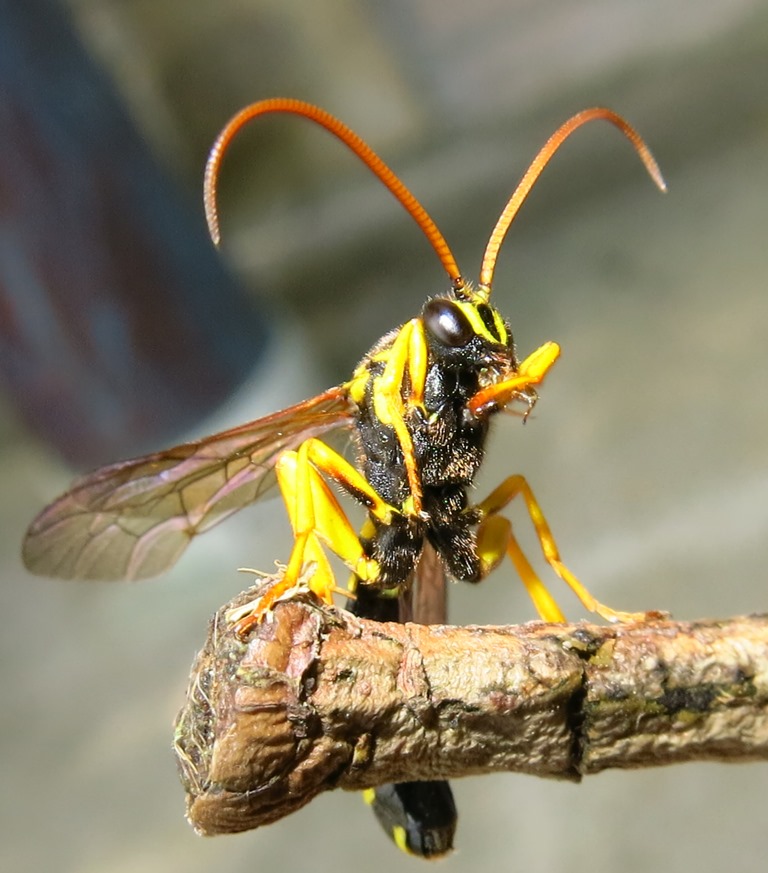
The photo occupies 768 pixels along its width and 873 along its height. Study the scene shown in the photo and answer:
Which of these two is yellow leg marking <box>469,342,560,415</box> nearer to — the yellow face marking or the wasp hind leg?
the yellow face marking

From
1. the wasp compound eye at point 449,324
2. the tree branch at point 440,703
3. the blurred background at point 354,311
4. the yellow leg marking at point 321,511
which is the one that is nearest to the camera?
the tree branch at point 440,703

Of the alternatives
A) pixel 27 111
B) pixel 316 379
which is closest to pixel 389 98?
pixel 316 379

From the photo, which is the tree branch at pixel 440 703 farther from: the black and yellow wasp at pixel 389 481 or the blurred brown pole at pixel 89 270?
the blurred brown pole at pixel 89 270

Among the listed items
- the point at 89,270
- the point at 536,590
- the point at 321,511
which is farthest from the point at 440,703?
the point at 89,270

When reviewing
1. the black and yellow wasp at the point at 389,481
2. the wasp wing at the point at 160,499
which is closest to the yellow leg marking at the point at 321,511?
the black and yellow wasp at the point at 389,481

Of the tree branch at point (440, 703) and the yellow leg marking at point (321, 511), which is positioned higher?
the yellow leg marking at point (321, 511)

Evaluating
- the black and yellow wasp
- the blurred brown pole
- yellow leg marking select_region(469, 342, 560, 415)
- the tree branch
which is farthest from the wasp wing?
the blurred brown pole

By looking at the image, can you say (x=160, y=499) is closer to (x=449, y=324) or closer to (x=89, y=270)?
(x=449, y=324)

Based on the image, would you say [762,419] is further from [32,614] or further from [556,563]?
[32,614]
